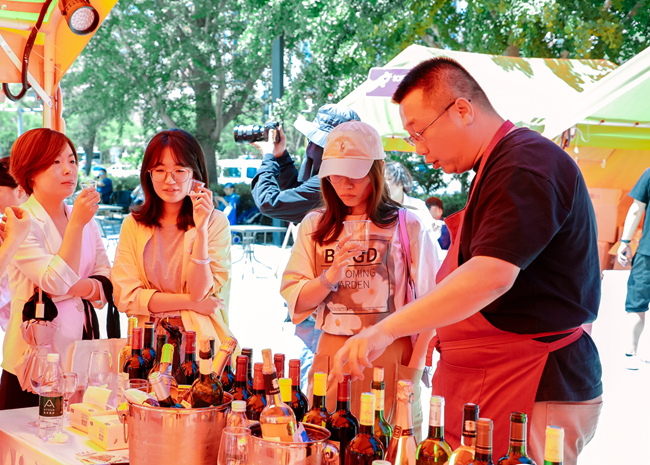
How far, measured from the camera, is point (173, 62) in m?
19.3

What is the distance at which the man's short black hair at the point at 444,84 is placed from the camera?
1.84 metres

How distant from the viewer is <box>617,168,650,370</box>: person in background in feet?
17.4

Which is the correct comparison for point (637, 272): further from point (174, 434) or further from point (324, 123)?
point (174, 434)

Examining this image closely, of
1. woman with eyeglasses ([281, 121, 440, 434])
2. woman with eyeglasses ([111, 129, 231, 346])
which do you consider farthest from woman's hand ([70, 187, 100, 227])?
woman with eyeglasses ([281, 121, 440, 434])

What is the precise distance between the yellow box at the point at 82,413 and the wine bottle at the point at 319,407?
2.50ft

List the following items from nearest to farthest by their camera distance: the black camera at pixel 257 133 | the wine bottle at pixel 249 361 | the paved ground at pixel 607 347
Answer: the wine bottle at pixel 249 361 → the black camera at pixel 257 133 → the paved ground at pixel 607 347

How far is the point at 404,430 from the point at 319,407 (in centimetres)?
26

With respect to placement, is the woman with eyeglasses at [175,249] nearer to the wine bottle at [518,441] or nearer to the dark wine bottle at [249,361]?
the dark wine bottle at [249,361]

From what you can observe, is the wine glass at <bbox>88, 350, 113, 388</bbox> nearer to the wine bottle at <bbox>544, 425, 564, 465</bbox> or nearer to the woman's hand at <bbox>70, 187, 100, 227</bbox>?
the woman's hand at <bbox>70, 187, 100, 227</bbox>

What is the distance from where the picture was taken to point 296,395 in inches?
69.2

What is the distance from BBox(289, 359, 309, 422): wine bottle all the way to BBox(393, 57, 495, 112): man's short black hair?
2.70 feet

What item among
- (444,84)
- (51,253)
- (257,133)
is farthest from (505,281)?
(257,133)

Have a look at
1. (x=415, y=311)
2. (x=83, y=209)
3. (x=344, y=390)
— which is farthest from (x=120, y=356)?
(x=415, y=311)

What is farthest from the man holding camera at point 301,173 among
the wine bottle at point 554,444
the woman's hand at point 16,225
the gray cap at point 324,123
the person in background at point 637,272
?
the person in background at point 637,272
